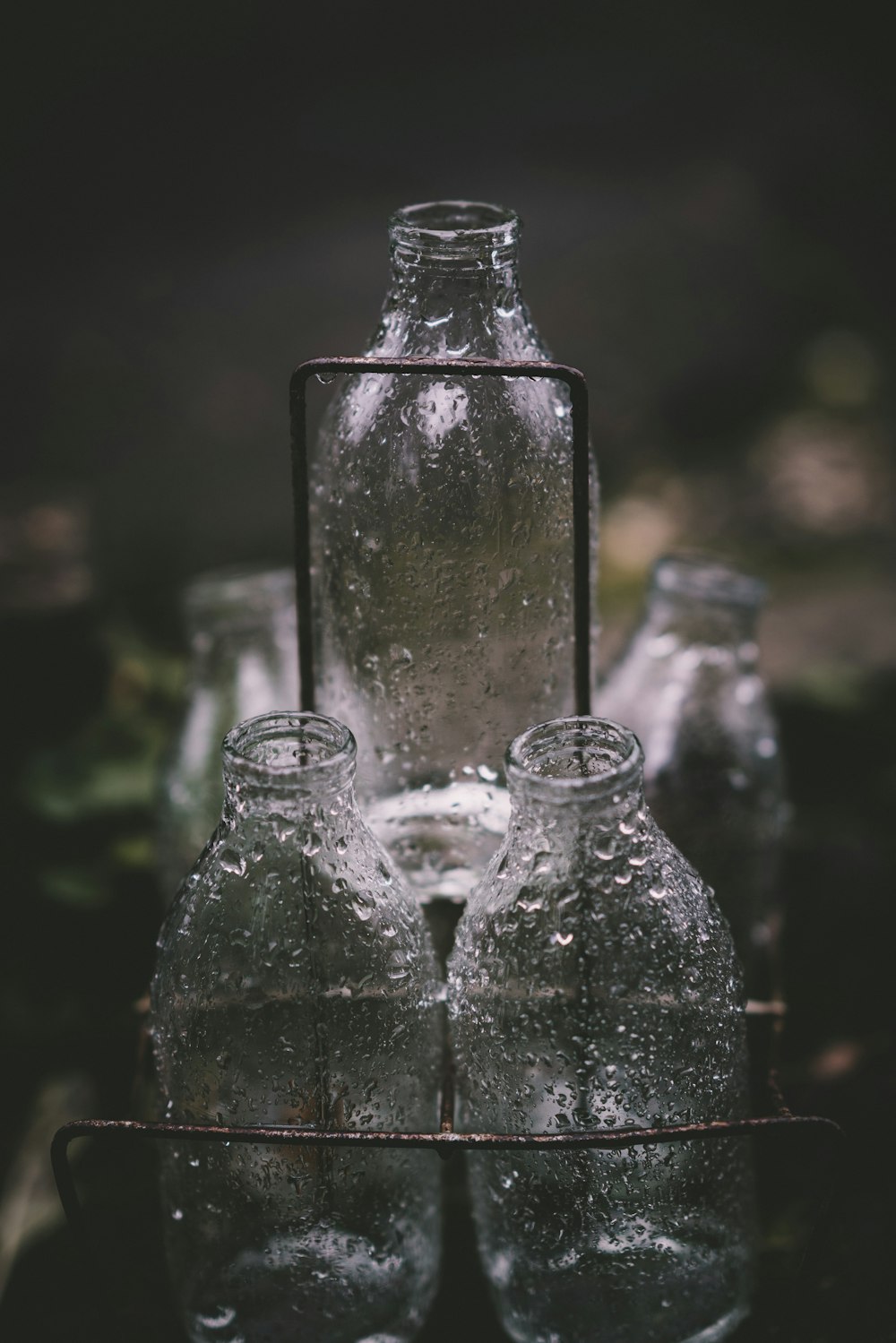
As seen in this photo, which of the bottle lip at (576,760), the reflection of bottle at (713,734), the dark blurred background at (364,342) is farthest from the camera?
the dark blurred background at (364,342)

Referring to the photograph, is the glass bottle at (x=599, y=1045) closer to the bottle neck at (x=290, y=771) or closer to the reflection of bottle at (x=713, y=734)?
the bottle neck at (x=290, y=771)

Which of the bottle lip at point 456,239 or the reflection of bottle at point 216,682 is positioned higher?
the bottle lip at point 456,239

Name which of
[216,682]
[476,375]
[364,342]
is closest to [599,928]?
[476,375]

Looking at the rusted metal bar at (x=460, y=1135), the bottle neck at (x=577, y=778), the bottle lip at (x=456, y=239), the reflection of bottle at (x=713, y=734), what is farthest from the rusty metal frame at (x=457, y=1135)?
the bottle lip at (x=456, y=239)

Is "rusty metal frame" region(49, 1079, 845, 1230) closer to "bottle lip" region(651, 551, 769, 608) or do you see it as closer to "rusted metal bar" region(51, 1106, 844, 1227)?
"rusted metal bar" region(51, 1106, 844, 1227)

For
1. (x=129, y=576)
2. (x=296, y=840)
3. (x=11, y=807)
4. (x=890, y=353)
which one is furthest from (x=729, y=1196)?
(x=890, y=353)

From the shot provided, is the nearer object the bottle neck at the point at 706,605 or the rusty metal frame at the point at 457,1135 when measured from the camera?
the rusty metal frame at the point at 457,1135

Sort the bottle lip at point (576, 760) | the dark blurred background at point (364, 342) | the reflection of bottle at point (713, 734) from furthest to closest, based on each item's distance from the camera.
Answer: the dark blurred background at point (364, 342)
the reflection of bottle at point (713, 734)
the bottle lip at point (576, 760)
